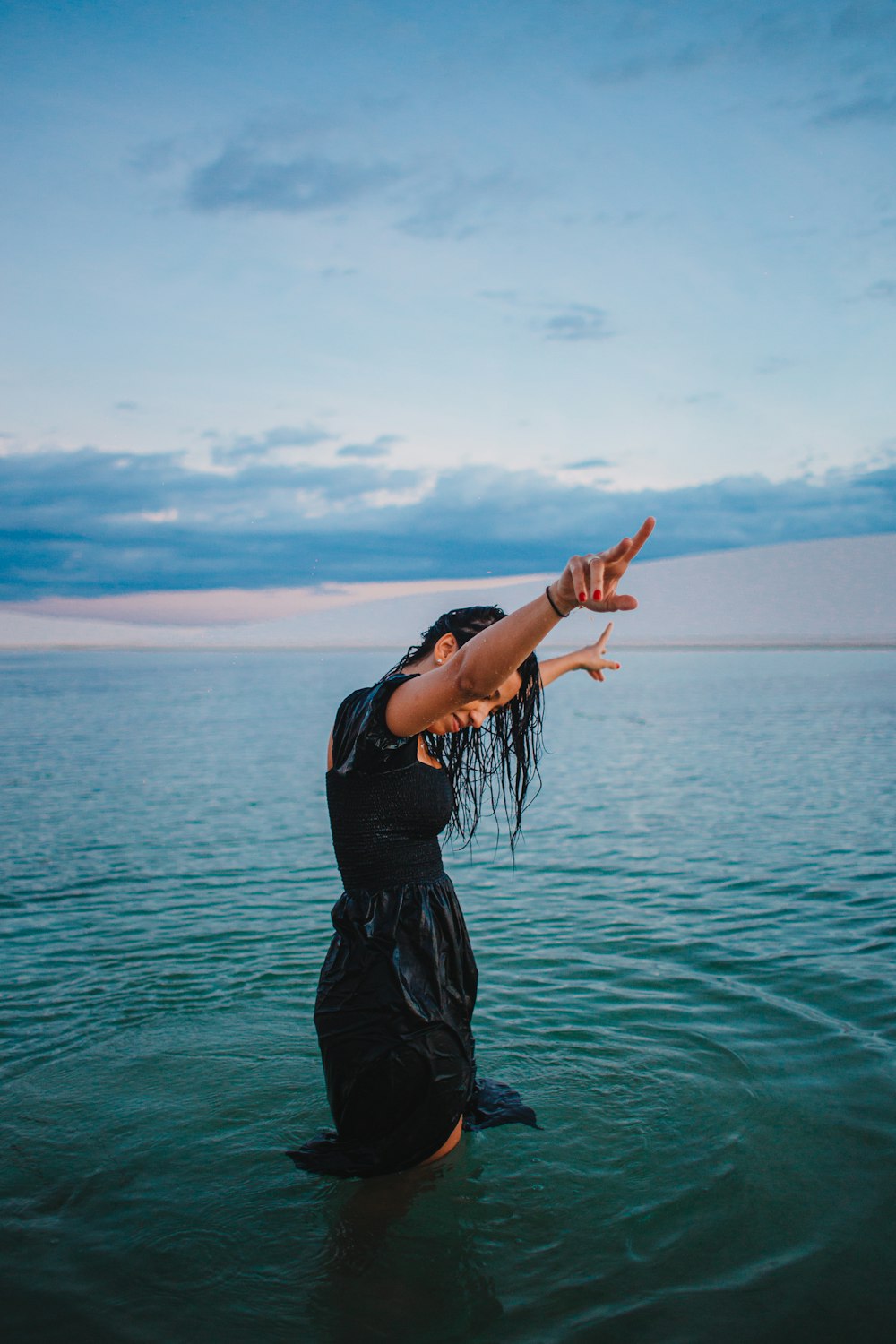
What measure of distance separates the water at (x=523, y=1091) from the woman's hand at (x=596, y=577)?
2.40 meters

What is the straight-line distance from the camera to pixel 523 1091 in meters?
5.19

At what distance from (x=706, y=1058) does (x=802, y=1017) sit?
85cm

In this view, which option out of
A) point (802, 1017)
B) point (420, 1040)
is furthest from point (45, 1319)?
point (802, 1017)

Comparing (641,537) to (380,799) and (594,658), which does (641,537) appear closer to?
(380,799)

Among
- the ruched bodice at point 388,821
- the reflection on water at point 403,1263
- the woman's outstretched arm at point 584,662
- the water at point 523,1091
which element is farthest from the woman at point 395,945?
the woman's outstretched arm at point 584,662

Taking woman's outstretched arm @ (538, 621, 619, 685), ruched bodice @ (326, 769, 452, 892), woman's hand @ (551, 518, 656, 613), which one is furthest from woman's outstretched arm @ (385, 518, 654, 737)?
woman's outstretched arm @ (538, 621, 619, 685)

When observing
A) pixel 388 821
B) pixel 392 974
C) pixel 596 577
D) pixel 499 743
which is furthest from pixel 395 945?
pixel 596 577

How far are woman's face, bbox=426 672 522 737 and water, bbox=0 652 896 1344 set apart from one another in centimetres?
187

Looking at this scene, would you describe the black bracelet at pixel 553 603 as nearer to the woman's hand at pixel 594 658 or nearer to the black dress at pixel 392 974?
the black dress at pixel 392 974

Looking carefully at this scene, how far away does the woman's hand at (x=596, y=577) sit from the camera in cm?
284

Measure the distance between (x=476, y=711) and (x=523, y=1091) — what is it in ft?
8.04

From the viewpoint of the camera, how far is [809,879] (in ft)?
30.6

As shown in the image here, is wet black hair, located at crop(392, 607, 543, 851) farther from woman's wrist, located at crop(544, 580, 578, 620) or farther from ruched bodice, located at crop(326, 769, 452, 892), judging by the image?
woman's wrist, located at crop(544, 580, 578, 620)

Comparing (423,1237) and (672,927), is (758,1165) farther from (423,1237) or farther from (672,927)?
(672,927)
